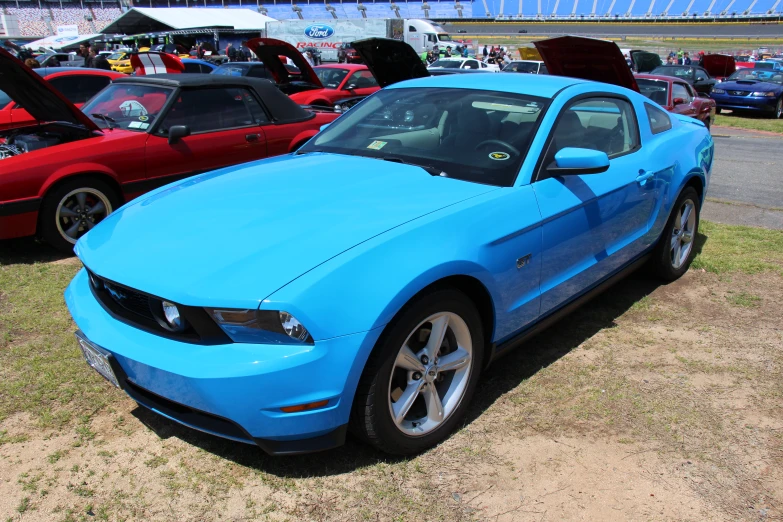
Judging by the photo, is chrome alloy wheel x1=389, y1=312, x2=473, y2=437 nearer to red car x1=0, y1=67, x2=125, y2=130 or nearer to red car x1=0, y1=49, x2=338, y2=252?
red car x1=0, y1=49, x2=338, y2=252

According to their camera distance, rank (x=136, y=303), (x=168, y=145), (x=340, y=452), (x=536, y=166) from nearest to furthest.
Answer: (x=136, y=303), (x=340, y=452), (x=536, y=166), (x=168, y=145)

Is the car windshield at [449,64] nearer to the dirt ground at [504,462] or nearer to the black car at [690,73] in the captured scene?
the black car at [690,73]

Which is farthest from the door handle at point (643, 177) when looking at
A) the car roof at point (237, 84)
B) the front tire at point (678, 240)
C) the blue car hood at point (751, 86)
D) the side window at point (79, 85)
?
the blue car hood at point (751, 86)

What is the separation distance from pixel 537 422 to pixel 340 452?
95cm

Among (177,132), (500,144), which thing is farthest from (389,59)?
(500,144)

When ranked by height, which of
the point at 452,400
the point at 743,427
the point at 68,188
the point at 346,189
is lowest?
the point at 743,427

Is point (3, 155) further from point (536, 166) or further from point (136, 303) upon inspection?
point (536, 166)

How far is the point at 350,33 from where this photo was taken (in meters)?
40.3

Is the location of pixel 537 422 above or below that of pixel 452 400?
below

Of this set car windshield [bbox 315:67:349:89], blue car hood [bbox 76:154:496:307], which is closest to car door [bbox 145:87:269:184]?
blue car hood [bbox 76:154:496:307]

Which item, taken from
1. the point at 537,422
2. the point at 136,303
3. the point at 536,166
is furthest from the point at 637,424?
the point at 136,303

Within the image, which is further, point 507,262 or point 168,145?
point 168,145

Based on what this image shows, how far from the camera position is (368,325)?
225 centimetres

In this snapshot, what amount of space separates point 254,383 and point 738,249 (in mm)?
5003
